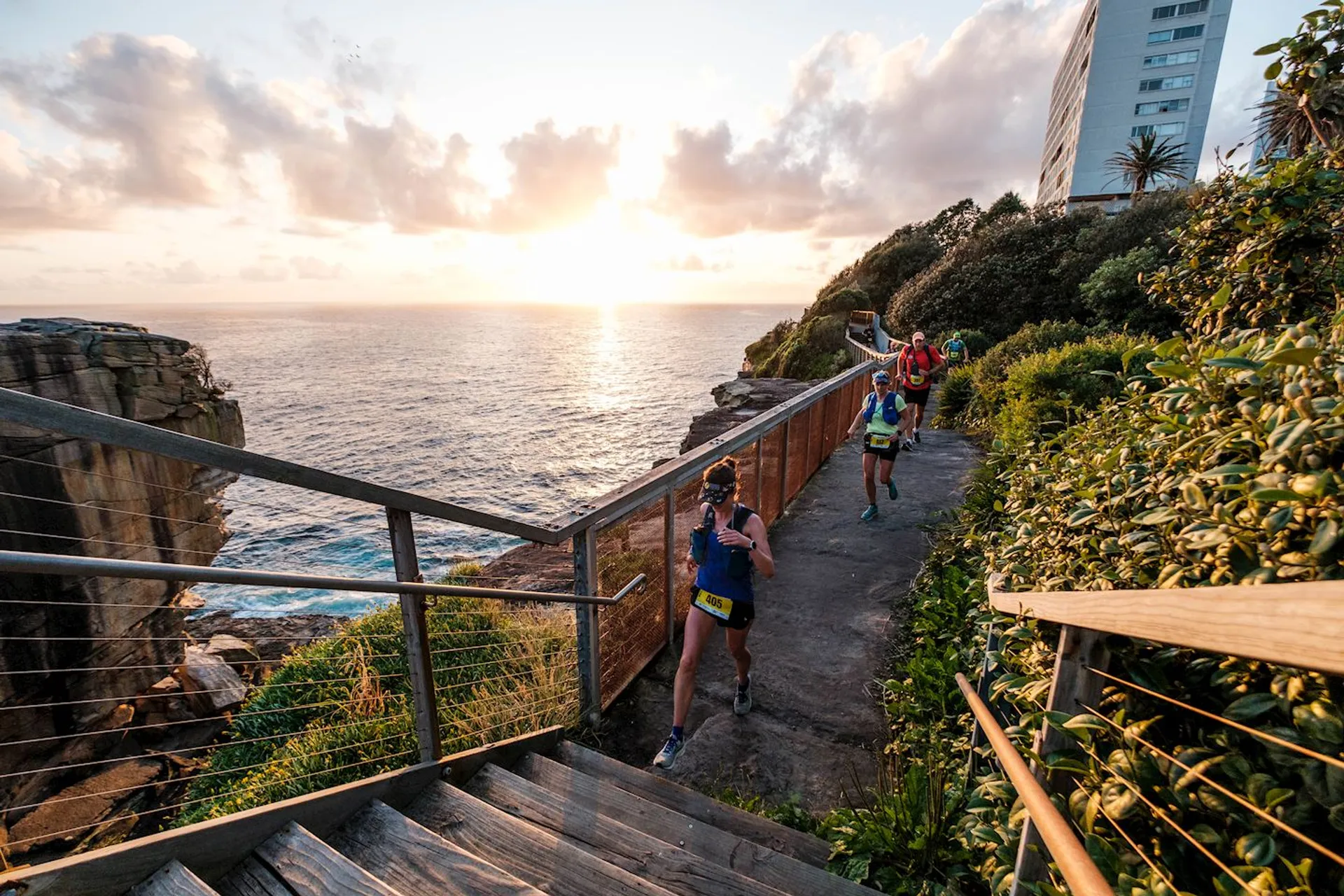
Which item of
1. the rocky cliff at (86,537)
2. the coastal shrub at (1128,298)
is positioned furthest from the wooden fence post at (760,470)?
the coastal shrub at (1128,298)

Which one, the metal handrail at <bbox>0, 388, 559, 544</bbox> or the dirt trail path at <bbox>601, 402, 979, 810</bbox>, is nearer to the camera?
the metal handrail at <bbox>0, 388, 559, 544</bbox>

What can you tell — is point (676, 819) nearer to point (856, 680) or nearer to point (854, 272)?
point (856, 680)

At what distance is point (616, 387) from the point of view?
191ft

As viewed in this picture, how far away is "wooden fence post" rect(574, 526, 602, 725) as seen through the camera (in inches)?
140

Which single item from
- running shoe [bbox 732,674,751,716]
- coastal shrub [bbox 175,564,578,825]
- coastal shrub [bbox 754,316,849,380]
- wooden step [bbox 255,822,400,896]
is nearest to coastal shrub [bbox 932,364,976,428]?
coastal shrub [bbox 175,564,578,825]

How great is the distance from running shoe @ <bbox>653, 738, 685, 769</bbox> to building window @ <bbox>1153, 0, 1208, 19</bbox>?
64636 millimetres

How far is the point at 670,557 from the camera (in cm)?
457

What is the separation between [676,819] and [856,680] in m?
1.92

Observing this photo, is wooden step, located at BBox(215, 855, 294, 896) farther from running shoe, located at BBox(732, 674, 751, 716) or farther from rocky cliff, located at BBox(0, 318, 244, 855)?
rocky cliff, located at BBox(0, 318, 244, 855)

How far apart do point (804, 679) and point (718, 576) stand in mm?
1284

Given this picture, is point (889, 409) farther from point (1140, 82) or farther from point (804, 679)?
point (1140, 82)

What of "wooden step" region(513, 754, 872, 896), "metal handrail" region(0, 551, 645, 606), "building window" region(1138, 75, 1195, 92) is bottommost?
"wooden step" region(513, 754, 872, 896)


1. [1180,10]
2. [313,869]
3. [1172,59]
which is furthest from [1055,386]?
[1180,10]

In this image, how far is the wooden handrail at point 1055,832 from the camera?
113 cm
